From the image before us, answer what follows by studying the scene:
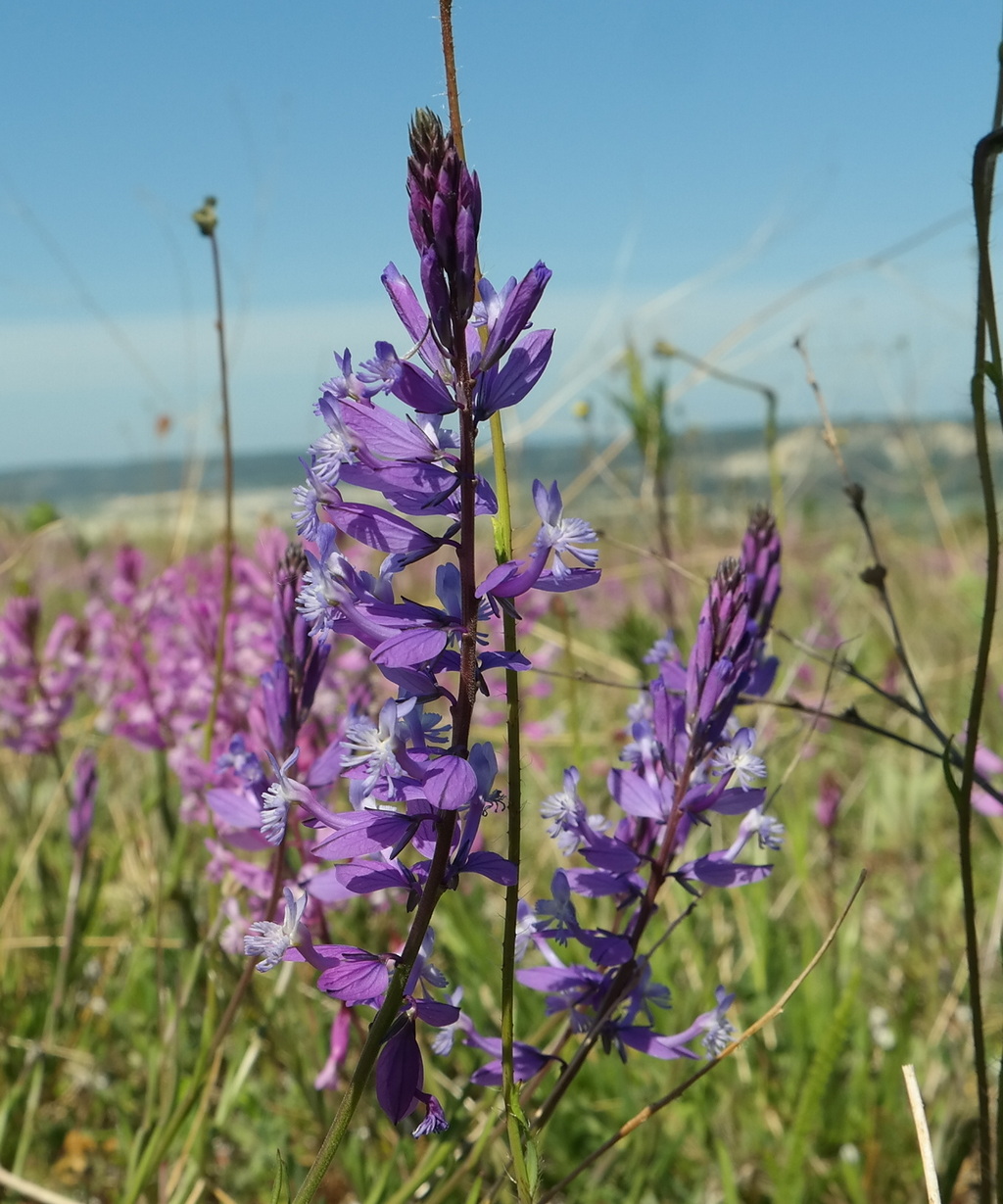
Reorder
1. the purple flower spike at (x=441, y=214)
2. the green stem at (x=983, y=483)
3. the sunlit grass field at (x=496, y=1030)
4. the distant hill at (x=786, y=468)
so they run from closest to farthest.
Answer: the purple flower spike at (x=441, y=214)
the green stem at (x=983, y=483)
the sunlit grass field at (x=496, y=1030)
the distant hill at (x=786, y=468)

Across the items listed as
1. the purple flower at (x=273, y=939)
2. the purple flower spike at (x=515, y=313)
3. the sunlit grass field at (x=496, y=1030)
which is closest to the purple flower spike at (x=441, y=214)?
the purple flower spike at (x=515, y=313)

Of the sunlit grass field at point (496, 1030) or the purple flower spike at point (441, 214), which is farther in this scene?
the sunlit grass field at point (496, 1030)

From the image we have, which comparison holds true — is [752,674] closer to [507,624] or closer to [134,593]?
[507,624]

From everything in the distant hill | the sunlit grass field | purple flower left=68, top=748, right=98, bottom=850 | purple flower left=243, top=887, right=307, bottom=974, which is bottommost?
the sunlit grass field

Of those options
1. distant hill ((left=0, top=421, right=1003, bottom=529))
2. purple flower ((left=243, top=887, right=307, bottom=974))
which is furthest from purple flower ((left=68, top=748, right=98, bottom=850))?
purple flower ((left=243, top=887, right=307, bottom=974))

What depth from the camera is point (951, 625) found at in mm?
5832

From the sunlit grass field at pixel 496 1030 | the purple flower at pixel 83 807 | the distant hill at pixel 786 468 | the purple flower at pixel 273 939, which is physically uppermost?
the distant hill at pixel 786 468

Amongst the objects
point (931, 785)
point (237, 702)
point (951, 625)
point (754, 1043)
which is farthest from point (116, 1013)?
point (951, 625)

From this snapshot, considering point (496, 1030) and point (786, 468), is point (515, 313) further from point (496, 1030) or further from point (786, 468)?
point (786, 468)

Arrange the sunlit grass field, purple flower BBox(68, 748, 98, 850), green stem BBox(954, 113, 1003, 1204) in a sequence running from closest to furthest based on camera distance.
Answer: green stem BBox(954, 113, 1003, 1204)
the sunlit grass field
purple flower BBox(68, 748, 98, 850)

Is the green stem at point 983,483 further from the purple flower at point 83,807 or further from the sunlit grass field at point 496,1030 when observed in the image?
the purple flower at point 83,807

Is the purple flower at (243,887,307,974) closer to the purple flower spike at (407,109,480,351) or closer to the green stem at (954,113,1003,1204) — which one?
the purple flower spike at (407,109,480,351)

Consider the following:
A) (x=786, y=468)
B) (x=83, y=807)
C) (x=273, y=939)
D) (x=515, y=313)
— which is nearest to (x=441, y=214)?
(x=515, y=313)

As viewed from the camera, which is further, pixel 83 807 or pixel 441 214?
pixel 83 807
